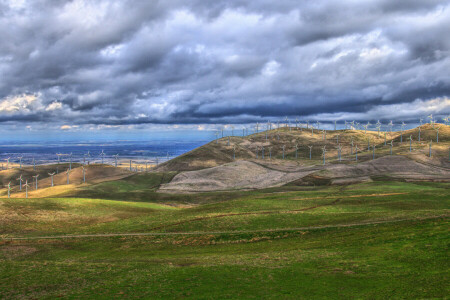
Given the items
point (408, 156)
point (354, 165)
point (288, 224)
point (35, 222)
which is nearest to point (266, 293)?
point (288, 224)

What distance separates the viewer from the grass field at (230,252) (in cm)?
3033

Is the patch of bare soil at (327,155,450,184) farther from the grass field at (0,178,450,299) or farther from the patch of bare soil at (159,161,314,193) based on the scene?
the grass field at (0,178,450,299)

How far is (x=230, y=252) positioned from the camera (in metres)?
49.3

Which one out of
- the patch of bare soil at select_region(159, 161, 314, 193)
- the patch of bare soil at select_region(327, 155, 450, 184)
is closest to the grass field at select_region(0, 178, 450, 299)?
the patch of bare soil at select_region(327, 155, 450, 184)

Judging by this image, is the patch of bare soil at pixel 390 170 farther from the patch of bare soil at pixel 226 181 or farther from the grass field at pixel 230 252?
the grass field at pixel 230 252

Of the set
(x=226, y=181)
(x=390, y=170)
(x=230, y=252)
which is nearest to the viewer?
(x=230, y=252)

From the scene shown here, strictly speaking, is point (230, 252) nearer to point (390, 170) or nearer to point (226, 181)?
point (226, 181)

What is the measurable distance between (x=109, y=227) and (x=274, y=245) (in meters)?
37.9

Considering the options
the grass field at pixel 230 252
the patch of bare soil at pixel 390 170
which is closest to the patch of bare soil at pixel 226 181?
the patch of bare soil at pixel 390 170

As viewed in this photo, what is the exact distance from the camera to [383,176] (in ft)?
547

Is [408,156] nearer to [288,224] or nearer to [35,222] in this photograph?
[288,224]

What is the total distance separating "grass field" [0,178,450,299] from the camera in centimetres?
3033

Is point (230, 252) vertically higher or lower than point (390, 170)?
higher

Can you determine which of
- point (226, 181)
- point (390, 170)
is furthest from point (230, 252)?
point (390, 170)
